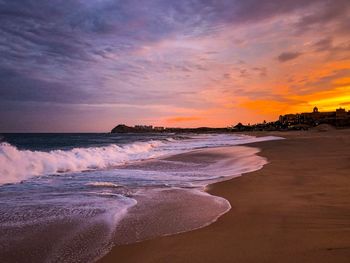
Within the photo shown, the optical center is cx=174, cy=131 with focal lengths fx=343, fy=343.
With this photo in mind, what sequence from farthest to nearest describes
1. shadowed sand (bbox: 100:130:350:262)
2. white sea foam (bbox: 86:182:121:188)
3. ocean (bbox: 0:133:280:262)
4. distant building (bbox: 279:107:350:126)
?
distant building (bbox: 279:107:350:126) < white sea foam (bbox: 86:182:121:188) < ocean (bbox: 0:133:280:262) < shadowed sand (bbox: 100:130:350:262)

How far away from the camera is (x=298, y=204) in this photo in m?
6.68

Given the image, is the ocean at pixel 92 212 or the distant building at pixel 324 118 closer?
the ocean at pixel 92 212

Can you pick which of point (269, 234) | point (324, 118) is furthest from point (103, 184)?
point (324, 118)

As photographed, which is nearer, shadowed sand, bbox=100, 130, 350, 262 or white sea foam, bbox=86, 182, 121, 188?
shadowed sand, bbox=100, 130, 350, 262

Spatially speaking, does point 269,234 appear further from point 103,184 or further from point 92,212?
point 103,184

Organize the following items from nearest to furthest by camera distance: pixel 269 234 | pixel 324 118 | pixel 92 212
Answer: pixel 269 234 < pixel 92 212 < pixel 324 118

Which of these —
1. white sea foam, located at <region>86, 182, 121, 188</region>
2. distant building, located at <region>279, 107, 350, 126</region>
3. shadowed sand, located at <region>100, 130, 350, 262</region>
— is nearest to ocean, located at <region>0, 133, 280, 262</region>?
white sea foam, located at <region>86, 182, 121, 188</region>

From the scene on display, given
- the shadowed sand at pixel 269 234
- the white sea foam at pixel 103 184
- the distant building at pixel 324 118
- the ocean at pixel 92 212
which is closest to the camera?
the shadowed sand at pixel 269 234

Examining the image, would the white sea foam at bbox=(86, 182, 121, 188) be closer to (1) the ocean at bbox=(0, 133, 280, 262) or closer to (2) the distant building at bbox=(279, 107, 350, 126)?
(1) the ocean at bbox=(0, 133, 280, 262)

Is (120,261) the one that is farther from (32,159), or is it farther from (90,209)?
(32,159)

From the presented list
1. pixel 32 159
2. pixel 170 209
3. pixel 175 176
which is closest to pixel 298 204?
pixel 170 209

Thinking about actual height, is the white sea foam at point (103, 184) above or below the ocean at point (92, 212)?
above

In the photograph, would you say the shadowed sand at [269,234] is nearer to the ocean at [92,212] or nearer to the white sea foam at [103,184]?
the ocean at [92,212]

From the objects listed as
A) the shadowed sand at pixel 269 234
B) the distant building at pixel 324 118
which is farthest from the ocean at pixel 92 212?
the distant building at pixel 324 118
